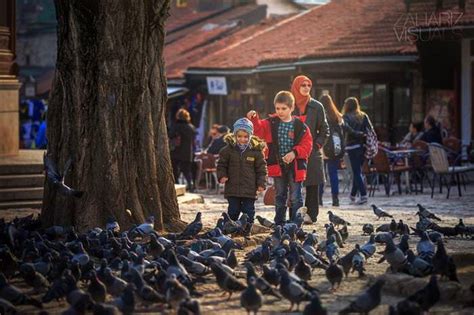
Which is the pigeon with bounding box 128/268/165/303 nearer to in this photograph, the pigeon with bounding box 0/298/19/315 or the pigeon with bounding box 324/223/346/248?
the pigeon with bounding box 0/298/19/315

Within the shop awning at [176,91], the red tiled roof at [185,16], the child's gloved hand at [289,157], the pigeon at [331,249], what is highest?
the red tiled roof at [185,16]

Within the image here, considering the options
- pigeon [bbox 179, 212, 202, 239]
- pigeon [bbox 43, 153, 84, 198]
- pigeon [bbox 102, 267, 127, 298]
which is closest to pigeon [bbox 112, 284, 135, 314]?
pigeon [bbox 102, 267, 127, 298]

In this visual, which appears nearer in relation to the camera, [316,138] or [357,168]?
[316,138]

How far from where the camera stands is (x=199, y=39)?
143ft

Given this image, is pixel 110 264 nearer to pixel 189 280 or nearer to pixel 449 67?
pixel 189 280

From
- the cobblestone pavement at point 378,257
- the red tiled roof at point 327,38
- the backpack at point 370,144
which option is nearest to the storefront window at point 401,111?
the red tiled roof at point 327,38

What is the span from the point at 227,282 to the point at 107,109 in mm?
4037

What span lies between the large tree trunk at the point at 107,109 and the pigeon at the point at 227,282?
3.68 m

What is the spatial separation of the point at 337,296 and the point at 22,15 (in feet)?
153

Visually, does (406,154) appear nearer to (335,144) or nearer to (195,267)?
(335,144)

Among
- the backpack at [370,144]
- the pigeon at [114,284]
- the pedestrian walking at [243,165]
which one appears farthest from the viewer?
the backpack at [370,144]

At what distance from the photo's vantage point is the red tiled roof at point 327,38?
92.9 ft

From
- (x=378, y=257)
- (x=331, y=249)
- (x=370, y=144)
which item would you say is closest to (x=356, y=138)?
(x=370, y=144)

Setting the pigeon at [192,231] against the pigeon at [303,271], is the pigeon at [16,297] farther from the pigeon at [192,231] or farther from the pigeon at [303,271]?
the pigeon at [192,231]
